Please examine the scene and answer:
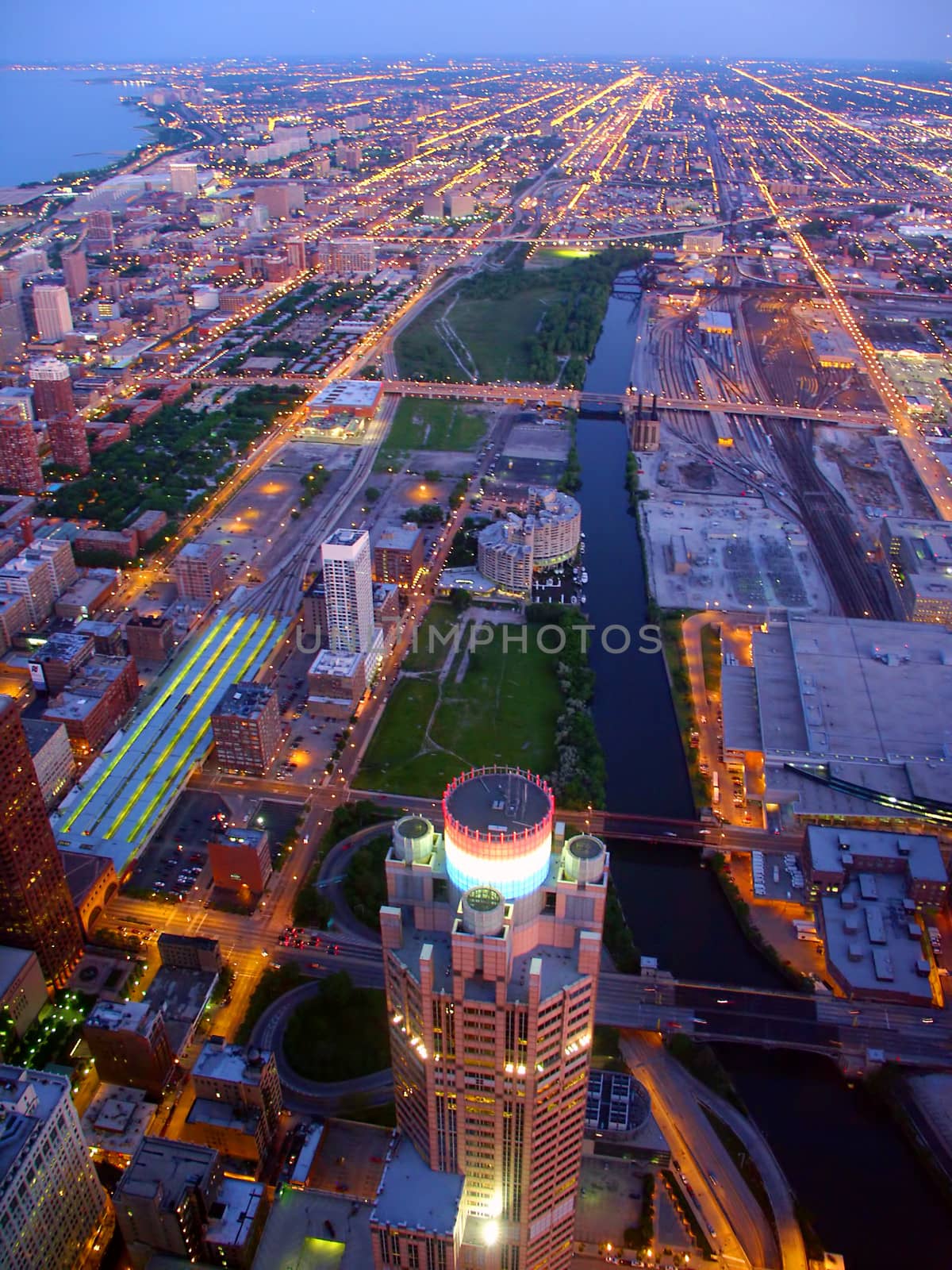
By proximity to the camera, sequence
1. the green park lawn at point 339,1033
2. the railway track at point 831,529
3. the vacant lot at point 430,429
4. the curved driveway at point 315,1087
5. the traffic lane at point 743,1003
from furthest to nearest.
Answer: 1. the vacant lot at point 430,429
2. the railway track at point 831,529
3. the traffic lane at point 743,1003
4. the green park lawn at point 339,1033
5. the curved driveway at point 315,1087

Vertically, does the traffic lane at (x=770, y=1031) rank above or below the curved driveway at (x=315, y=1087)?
below

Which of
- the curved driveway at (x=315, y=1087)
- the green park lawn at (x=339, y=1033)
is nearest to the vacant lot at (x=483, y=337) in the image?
the green park lawn at (x=339, y=1033)

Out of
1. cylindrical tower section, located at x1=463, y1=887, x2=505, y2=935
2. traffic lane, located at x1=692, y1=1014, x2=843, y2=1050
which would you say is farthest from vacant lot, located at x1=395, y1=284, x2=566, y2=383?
cylindrical tower section, located at x1=463, y1=887, x2=505, y2=935

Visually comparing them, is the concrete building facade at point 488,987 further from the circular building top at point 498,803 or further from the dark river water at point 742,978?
the dark river water at point 742,978

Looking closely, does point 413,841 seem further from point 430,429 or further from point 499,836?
point 430,429

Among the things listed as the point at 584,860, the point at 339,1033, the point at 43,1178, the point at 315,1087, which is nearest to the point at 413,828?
the point at 584,860

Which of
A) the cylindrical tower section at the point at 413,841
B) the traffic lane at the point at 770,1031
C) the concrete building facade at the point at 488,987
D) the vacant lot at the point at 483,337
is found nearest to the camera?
the concrete building facade at the point at 488,987
